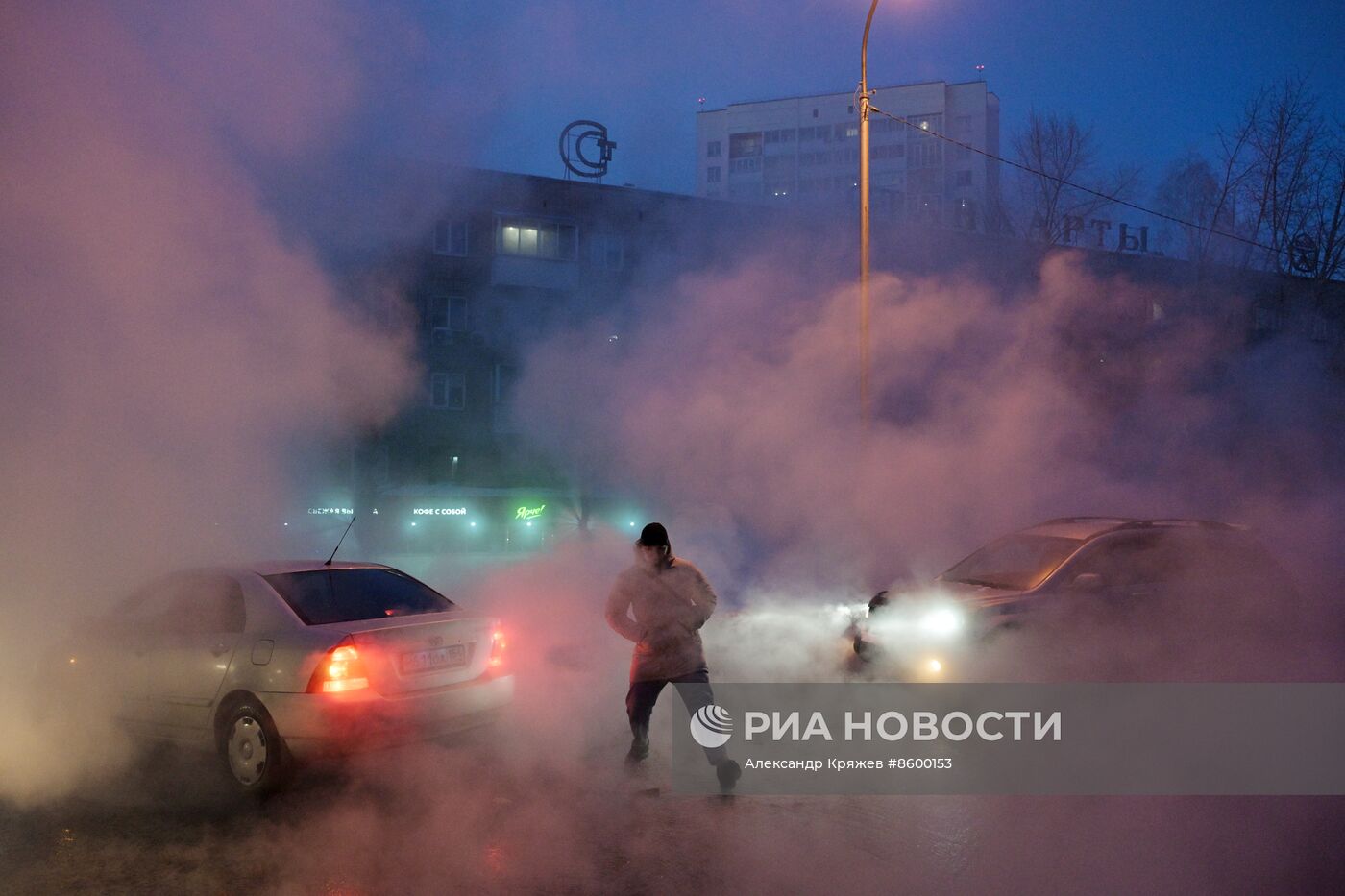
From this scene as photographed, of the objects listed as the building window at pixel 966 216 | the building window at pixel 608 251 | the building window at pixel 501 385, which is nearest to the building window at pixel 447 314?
the building window at pixel 501 385

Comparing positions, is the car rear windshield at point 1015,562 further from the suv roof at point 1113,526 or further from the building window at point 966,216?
the building window at point 966,216

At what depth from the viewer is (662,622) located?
4449 mm

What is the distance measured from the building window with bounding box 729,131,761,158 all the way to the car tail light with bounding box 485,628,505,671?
5963 centimetres

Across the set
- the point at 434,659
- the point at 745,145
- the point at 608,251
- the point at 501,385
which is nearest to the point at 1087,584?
the point at 434,659

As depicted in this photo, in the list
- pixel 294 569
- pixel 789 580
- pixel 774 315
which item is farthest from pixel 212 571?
pixel 774 315

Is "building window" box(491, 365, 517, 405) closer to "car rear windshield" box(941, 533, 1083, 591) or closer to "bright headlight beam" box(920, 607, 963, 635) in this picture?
"car rear windshield" box(941, 533, 1083, 591)

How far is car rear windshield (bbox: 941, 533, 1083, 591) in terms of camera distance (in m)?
6.19

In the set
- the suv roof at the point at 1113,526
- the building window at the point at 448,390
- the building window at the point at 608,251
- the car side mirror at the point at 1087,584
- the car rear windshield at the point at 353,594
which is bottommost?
the car side mirror at the point at 1087,584

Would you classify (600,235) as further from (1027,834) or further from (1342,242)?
(1342,242)

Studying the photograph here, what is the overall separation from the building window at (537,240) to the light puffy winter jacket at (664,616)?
348 inches

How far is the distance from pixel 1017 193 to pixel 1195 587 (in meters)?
17.3

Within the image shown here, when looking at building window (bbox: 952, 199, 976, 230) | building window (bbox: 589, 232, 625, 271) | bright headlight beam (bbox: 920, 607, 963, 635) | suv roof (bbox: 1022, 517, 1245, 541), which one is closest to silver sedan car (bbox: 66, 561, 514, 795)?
bright headlight beam (bbox: 920, 607, 963, 635)

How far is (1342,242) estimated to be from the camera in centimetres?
1700

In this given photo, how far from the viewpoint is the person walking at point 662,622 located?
442cm
